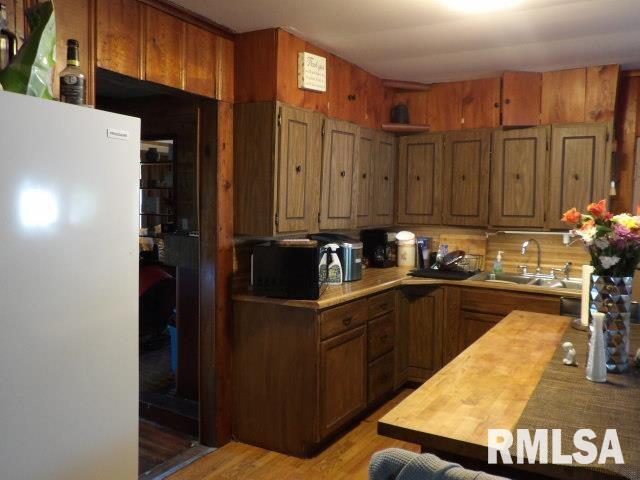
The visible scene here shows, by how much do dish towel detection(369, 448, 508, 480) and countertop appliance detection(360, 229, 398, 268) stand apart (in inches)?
132

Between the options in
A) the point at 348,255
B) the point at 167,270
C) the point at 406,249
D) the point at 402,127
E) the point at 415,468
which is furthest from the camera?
the point at 167,270

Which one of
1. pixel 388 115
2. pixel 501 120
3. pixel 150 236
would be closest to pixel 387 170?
pixel 388 115

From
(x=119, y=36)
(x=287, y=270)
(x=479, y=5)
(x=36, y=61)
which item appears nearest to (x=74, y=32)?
(x=119, y=36)

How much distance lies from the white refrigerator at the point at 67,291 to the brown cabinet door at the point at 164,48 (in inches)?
33.2

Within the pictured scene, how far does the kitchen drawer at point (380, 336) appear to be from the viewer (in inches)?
136

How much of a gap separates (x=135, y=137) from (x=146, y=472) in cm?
182

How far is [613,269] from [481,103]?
253 cm

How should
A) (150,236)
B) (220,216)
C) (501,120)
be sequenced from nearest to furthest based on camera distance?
(220,216) → (501,120) → (150,236)

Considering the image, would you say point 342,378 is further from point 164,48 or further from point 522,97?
point 522,97

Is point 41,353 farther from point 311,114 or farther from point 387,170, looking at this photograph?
point 387,170

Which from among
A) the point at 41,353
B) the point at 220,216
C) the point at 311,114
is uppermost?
the point at 311,114

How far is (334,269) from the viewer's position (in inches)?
136

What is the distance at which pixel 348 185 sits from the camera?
3.75 meters

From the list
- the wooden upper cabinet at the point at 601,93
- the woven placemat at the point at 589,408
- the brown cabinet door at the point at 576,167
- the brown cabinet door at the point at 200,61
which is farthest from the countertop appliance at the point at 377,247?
the woven placemat at the point at 589,408
